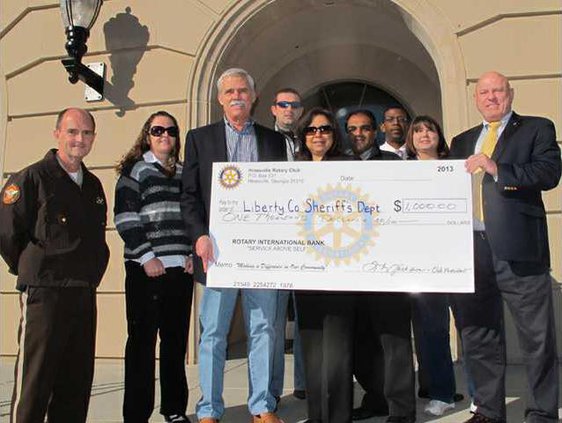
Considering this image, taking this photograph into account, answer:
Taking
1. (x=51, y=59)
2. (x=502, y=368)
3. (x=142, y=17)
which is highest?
(x=142, y=17)

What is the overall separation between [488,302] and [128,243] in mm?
2317

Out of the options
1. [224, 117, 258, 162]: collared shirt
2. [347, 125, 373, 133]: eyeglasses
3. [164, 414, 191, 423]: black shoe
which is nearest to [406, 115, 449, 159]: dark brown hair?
[347, 125, 373, 133]: eyeglasses

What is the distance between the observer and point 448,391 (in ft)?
12.1

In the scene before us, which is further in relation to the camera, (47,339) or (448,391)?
(448,391)

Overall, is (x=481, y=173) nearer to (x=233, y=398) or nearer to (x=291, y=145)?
(x=291, y=145)

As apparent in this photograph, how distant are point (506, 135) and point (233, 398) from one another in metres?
2.80

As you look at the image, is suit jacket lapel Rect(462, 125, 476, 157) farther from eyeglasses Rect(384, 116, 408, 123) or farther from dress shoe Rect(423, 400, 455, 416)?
dress shoe Rect(423, 400, 455, 416)

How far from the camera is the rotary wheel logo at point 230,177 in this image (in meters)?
3.31

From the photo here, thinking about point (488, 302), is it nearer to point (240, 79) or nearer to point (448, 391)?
point (448, 391)

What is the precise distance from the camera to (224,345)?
3.31 meters

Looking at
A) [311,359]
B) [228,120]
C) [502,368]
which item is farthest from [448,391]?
[228,120]

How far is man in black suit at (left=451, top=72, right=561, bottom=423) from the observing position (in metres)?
3.06

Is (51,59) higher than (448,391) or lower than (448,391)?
higher

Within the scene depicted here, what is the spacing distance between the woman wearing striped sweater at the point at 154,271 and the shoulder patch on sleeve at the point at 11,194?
0.72 metres
